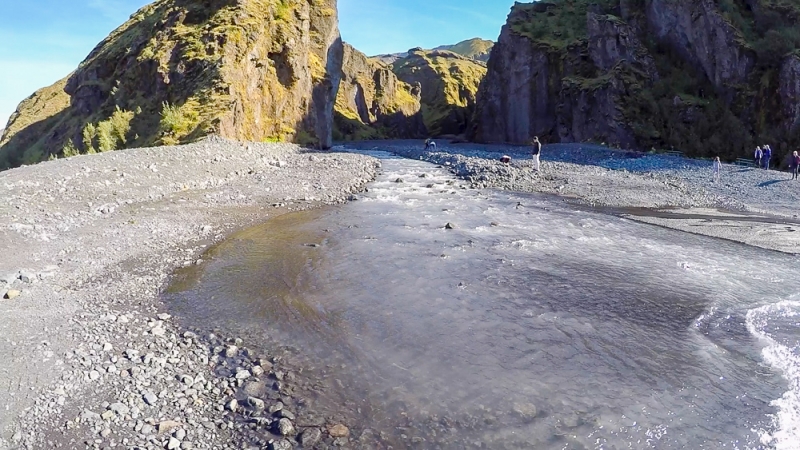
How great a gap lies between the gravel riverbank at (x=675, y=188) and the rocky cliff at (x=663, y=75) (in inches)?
489

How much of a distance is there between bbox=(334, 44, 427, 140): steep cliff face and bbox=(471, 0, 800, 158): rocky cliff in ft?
122

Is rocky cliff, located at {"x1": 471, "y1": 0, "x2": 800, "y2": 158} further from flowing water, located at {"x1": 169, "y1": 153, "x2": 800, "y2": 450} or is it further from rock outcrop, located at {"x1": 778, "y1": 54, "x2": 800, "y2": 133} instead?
flowing water, located at {"x1": 169, "y1": 153, "x2": 800, "y2": 450}

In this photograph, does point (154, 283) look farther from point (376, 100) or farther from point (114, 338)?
point (376, 100)

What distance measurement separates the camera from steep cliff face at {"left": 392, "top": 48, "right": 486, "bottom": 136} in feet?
Answer: 378

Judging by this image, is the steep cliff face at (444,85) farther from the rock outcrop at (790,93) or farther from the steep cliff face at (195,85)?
the rock outcrop at (790,93)

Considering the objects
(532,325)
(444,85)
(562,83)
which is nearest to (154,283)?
(532,325)

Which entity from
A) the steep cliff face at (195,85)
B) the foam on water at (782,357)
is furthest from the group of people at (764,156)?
the steep cliff face at (195,85)

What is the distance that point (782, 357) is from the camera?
7.94 m

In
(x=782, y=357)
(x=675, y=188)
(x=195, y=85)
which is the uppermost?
(x=195, y=85)

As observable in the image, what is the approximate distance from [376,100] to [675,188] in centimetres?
9582

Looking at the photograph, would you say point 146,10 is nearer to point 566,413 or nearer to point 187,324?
point 187,324

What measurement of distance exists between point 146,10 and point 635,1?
53391 millimetres

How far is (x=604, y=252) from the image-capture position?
13953 millimetres

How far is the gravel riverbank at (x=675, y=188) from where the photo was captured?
57.7ft
